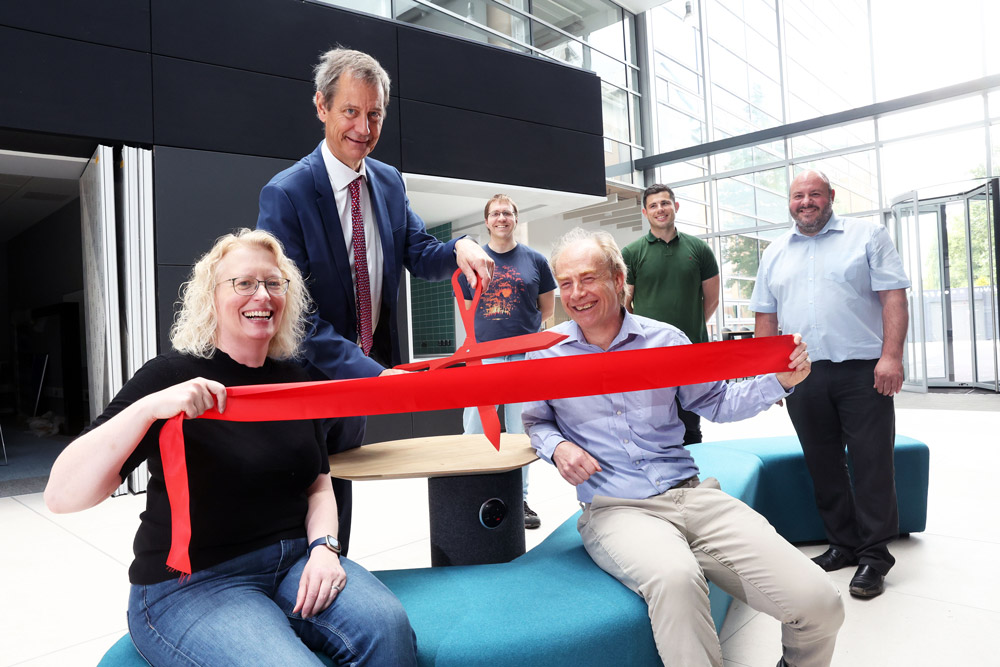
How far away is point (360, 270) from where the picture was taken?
1745mm

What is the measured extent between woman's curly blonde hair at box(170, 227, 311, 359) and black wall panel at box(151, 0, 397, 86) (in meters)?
3.89

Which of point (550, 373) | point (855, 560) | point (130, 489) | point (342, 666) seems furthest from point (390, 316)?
point (130, 489)

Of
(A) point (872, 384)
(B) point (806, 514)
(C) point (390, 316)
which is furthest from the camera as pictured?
(B) point (806, 514)

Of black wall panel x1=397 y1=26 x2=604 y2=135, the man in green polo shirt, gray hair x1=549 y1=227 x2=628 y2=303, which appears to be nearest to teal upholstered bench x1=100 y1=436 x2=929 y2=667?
gray hair x1=549 y1=227 x2=628 y2=303

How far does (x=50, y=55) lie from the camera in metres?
4.03

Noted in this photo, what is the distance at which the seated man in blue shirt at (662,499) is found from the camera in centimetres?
137

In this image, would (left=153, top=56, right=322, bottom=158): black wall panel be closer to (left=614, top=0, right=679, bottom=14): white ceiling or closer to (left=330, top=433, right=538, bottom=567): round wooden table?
(left=330, top=433, right=538, bottom=567): round wooden table

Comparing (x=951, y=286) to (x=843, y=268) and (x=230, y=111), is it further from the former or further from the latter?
(x=230, y=111)

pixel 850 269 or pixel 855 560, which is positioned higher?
pixel 850 269

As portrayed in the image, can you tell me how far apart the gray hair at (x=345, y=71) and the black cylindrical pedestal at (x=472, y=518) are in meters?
1.22

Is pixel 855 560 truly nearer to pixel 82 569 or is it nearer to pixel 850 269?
pixel 850 269

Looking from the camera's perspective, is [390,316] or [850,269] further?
[850,269]

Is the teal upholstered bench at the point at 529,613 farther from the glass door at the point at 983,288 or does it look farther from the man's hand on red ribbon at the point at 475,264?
the glass door at the point at 983,288

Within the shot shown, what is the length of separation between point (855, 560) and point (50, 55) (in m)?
5.30
